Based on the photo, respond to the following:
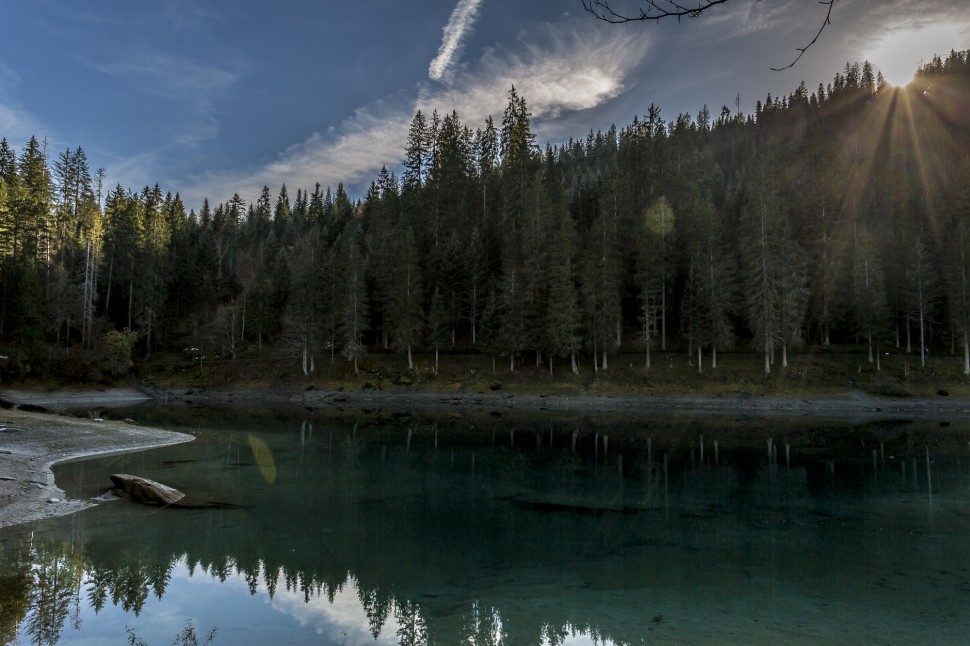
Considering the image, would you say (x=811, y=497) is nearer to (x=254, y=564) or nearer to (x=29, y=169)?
(x=254, y=564)

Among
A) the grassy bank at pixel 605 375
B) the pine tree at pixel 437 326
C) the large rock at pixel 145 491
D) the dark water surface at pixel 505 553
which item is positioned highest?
the pine tree at pixel 437 326

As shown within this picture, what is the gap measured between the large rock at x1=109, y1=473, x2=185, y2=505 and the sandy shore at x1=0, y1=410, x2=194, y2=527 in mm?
1160

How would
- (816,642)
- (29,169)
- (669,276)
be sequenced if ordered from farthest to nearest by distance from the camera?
1. (29,169)
2. (669,276)
3. (816,642)

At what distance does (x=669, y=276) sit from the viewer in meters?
63.1

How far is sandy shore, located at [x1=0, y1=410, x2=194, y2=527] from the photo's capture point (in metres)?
16.3

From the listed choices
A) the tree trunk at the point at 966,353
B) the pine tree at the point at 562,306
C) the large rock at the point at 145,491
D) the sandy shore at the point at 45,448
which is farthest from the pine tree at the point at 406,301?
the tree trunk at the point at 966,353

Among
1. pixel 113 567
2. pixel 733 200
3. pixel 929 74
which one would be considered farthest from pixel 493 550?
pixel 929 74

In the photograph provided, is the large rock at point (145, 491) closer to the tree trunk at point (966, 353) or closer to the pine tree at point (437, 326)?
the pine tree at point (437, 326)

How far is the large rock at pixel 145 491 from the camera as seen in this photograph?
17.5 metres

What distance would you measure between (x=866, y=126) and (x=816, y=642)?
158 m

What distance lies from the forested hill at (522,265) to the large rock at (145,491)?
144ft

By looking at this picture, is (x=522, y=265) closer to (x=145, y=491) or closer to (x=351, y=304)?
(x=351, y=304)

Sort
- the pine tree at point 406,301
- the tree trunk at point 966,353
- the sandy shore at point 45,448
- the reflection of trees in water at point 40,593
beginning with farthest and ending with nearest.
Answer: the pine tree at point 406,301 < the tree trunk at point 966,353 < the sandy shore at point 45,448 < the reflection of trees in water at point 40,593

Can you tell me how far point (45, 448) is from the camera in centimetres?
2566
